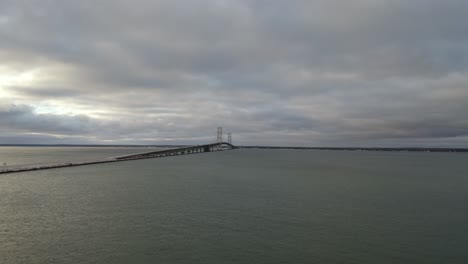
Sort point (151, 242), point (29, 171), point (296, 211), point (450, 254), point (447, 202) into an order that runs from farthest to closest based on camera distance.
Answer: point (29, 171) → point (447, 202) → point (296, 211) → point (151, 242) → point (450, 254)

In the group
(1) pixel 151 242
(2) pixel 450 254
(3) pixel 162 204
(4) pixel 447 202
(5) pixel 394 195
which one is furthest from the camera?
(5) pixel 394 195

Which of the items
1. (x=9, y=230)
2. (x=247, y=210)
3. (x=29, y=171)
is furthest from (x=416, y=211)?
(x=29, y=171)

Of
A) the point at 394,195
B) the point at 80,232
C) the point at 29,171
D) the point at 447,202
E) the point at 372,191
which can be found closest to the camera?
the point at 80,232

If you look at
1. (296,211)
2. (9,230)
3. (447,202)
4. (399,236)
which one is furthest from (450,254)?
(9,230)

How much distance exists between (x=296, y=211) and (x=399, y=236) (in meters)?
8.16

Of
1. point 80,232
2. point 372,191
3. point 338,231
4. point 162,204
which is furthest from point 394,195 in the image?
point 80,232

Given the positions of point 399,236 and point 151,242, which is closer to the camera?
point 151,242

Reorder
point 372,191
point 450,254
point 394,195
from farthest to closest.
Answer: point 372,191, point 394,195, point 450,254

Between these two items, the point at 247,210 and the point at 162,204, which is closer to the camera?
the point at 247,210

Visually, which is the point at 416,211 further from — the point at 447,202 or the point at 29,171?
the point at 29,171

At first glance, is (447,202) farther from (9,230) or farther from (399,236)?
(9,230)

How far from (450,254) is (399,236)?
10.1 feet

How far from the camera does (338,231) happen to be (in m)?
19.9

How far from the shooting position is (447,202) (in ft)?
104
